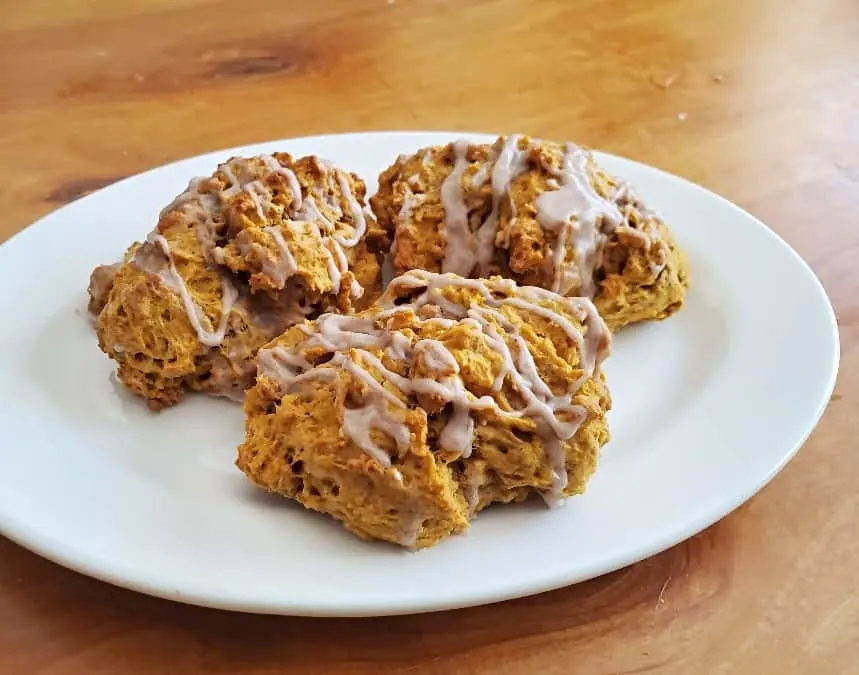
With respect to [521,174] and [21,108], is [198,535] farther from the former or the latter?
[21,108]

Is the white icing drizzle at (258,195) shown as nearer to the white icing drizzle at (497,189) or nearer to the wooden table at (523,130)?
the white icing drizzle at (497,189)

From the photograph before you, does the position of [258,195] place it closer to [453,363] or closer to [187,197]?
[187,197]

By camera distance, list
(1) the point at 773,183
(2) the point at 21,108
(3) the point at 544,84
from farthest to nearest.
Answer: (3) the point at 544,84 < (2) the point at 21,108 < (1) the point at 773,183

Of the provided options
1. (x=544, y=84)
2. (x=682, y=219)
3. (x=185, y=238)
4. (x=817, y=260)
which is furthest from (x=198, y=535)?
(x=544, y=84)

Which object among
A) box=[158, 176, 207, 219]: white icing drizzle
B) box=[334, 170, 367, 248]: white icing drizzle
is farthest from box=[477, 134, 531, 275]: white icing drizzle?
box=[158, 176, 207, 219]: white icing drizzle

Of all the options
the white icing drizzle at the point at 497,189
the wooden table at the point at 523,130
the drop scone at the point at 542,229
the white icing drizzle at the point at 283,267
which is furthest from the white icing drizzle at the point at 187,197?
the wooden table at the point at 523,130

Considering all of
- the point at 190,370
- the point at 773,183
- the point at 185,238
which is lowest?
the point at 773,183
